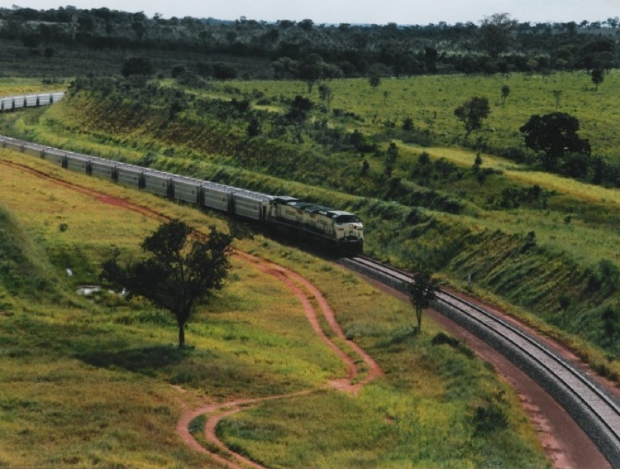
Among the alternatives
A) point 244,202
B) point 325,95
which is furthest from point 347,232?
point 325,95

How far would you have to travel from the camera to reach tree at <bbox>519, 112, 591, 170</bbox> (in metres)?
85.1

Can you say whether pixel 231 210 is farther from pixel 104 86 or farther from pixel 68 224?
pixel 104 86

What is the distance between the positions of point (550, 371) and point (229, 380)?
1446cm

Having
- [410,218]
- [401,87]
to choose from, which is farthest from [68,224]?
[401,87]

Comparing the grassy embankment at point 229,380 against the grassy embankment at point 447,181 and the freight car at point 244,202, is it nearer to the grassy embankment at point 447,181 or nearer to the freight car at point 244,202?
the freight car at point 244,202

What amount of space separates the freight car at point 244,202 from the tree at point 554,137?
90.2 feet

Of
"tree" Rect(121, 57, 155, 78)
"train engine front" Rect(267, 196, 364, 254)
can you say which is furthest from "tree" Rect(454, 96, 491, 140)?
"tree" Rect(121, 57, 155, 78)

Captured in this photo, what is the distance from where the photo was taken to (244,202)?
72750 mm

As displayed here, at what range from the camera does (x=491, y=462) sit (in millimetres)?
30516

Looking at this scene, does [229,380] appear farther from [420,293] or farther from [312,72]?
[312,72]

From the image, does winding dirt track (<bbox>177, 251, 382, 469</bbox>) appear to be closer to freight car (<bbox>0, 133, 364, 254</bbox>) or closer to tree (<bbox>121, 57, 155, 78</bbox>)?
freight car (<bbox>0, 133, 364, 254</bbox>)

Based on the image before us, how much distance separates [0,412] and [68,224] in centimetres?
3430

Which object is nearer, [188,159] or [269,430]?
[269,430]

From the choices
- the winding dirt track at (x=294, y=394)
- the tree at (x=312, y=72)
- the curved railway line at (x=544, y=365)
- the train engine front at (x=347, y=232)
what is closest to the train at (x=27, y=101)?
the tree at (x=312, y=72)
